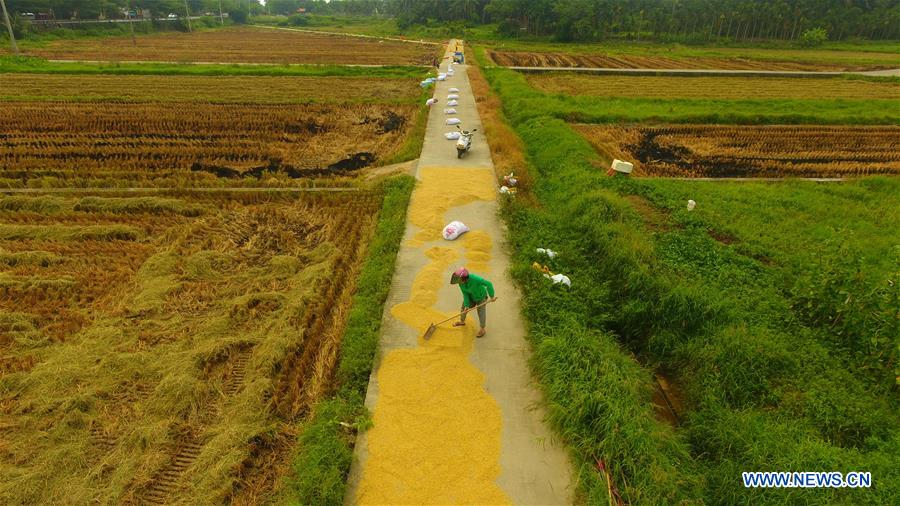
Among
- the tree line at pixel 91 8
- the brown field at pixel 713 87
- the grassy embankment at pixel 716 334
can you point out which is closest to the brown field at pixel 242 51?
the tree line at pixel 91 8

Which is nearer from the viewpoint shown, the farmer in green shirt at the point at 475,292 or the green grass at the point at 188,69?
the farmer in green shirt at the point at 475,292

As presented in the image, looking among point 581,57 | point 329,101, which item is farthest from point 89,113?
point 581,57

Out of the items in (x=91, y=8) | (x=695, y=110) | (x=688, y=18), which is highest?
(x=688, y=18)

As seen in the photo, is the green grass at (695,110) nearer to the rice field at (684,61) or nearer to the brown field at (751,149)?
the brown field at (751,149)

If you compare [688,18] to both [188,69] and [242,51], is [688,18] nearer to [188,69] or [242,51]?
[242,51]

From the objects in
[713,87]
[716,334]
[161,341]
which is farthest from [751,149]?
[161,341]

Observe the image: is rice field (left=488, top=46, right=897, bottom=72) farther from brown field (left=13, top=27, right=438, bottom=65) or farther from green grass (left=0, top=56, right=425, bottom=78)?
green grass (left=0, top=56, right=425, bottom=78)
